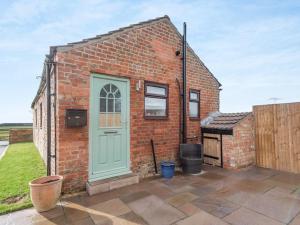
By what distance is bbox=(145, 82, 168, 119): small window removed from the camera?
18.2ft

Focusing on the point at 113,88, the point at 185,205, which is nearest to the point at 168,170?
the point at 185,205

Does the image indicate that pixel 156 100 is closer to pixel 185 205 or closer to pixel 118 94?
pixel 118 94

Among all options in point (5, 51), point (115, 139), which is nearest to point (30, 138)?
point (5, 51)

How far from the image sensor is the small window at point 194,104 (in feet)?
22.9

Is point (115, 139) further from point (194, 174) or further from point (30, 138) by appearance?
point (30, 138)

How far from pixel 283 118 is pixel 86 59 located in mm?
6256

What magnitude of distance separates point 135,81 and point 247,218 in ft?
13.4

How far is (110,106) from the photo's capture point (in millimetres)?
4770

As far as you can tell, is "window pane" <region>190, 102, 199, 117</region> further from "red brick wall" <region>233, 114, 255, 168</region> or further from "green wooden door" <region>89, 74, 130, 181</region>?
"green wooden door" <region>89, 74, 130, 181</region>

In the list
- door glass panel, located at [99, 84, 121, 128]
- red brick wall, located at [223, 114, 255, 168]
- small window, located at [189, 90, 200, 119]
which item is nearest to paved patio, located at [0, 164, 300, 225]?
red brick wall, located at [223, 114, 255, 168]

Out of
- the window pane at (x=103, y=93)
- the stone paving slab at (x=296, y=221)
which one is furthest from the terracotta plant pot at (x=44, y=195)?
the stone paving slab at (x=296, y=221)

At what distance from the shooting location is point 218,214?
3.09 metres

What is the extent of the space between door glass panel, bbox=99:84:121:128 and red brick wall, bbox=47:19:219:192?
394 millimetres

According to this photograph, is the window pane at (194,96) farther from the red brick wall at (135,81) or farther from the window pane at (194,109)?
the red brick wall at (135,81)
